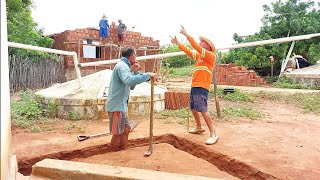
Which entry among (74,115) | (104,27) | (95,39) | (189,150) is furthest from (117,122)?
(95,39)

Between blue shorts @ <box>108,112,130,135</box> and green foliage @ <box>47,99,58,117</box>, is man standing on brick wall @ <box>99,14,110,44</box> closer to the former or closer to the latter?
green foliage @ <box>47,99,58,117</box>

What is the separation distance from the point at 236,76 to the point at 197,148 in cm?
1128

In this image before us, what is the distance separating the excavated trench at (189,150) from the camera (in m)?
3.67

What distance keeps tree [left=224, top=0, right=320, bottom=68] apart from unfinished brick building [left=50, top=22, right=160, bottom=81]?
18.0 ft

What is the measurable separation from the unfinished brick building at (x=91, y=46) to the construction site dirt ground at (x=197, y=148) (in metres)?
8.76

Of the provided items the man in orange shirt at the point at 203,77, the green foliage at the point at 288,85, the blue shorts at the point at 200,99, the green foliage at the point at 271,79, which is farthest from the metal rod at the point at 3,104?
the green foliage at the point at 271,79

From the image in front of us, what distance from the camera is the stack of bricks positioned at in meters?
15.2

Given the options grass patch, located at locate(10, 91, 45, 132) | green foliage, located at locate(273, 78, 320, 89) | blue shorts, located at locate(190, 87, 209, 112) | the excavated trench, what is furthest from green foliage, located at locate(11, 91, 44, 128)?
green foliage, located at locate(273, 78, 320, 89)

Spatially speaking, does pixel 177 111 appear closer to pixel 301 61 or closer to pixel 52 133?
pixel 52 133

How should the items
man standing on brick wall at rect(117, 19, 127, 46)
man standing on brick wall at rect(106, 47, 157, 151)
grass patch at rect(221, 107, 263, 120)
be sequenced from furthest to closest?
man standing on brick wall at rect(117, 19, 127, 46)
grass patch at rect(221, 107, 263, 120)
man standing on brick wall at rect(106, 47, 157, 151)

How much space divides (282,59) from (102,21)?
33.3 feet

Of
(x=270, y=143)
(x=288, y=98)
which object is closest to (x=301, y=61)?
(x=288, y=98)

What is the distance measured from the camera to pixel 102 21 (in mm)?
15805

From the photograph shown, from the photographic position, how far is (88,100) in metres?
6.81
